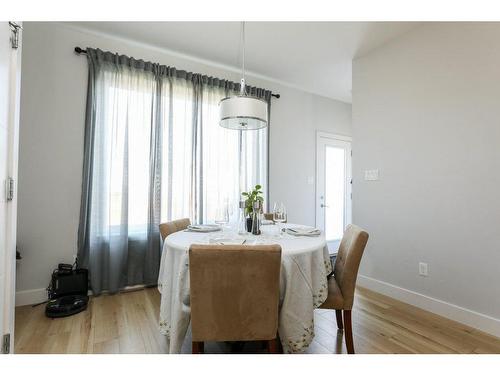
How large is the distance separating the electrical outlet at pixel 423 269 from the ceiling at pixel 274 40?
234 cm

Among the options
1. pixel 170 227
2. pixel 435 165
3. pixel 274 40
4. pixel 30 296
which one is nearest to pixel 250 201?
pixel 170 227

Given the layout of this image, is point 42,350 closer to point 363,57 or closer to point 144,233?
point 144,233

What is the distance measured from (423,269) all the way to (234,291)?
2150mm

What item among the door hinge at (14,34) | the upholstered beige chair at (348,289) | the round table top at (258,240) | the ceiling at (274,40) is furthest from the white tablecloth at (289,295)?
the ceiling at (274,40)

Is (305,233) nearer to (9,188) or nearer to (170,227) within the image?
(170,227)

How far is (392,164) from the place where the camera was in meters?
2.72

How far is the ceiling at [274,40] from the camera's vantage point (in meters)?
2.51

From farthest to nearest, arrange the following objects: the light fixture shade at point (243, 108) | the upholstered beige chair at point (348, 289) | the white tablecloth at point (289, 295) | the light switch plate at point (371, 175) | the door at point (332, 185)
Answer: the door at point (332, 185) → the light switch plate at point (371, 175) → the light fixture shade at point (243, 108) → the upholstered beige chair at point (348, 289) → the white tablecloth at point (289, 295)

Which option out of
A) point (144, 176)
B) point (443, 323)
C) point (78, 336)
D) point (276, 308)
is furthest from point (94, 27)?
point (443, 323)

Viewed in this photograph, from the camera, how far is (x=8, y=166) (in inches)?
52.3

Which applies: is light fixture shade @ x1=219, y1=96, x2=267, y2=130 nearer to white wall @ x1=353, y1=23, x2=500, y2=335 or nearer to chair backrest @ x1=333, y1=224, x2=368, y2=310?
chair backrest @ x1=333, y1=224, x2=368, y2=310

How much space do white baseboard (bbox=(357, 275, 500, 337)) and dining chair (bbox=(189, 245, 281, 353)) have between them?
189 centimetres

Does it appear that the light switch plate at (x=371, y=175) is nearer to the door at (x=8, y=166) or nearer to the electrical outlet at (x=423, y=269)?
the electrical outlet at (x=423, y=269)

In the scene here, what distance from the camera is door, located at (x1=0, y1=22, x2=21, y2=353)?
1252 mm
